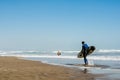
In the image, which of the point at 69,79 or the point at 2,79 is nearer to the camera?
the point at 2,79

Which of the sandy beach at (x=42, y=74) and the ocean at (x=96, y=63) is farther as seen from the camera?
the ocean at (x=96, y=63)

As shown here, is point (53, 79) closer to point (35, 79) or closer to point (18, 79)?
point (35, 79)

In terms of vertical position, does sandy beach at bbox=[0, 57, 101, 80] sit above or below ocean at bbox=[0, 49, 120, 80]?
above

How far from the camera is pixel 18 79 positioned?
→ 416 inches

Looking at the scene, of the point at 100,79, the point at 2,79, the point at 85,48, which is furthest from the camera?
the point at 85,48

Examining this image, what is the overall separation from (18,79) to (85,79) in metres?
2.87

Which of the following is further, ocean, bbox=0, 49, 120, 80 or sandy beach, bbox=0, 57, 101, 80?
ocean, bbox=0, 49, 120, 80

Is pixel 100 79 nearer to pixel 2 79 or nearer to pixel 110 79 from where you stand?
pixel 110 79

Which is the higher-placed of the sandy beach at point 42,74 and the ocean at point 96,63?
the sandy beach at point 42,74

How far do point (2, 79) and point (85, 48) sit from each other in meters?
13.4

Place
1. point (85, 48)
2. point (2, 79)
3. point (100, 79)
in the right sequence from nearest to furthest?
point (2, 79) → point (100, 79) → point (85, 48)

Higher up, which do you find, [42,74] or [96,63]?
[42,74]

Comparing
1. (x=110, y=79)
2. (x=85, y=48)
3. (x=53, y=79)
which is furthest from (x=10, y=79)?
(x=85, y=48)

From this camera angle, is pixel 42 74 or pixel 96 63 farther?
pixel 96 63
